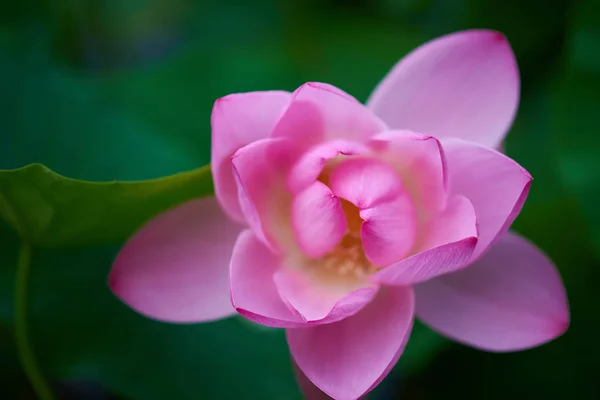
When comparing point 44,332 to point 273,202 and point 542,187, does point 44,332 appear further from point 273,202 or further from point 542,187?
point 542,187

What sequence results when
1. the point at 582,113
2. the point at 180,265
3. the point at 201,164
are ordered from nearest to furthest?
the point at 180,265 → the point at 582,113 → the point at 201,164

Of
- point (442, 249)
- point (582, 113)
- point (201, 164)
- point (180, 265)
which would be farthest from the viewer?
point (201, 164)

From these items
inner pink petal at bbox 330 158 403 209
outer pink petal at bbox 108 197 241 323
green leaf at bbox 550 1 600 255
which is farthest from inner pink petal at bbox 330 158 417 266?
green leaf at bbox 550 1 600 255

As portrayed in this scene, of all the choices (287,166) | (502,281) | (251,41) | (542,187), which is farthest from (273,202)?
(251,41)

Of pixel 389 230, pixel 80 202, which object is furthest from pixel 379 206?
pixel 80 202

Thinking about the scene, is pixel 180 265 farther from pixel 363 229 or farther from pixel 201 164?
pixel 201 164

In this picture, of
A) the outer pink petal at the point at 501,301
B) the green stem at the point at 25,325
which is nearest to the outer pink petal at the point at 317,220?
the outer pink petal at the point at 501,301

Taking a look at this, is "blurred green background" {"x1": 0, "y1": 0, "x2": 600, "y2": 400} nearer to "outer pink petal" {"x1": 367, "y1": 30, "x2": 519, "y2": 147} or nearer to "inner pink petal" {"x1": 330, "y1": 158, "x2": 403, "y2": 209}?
"outer pink petal" {"x1": 367, "y1": 30, "x2": 519, "y2": 147}
